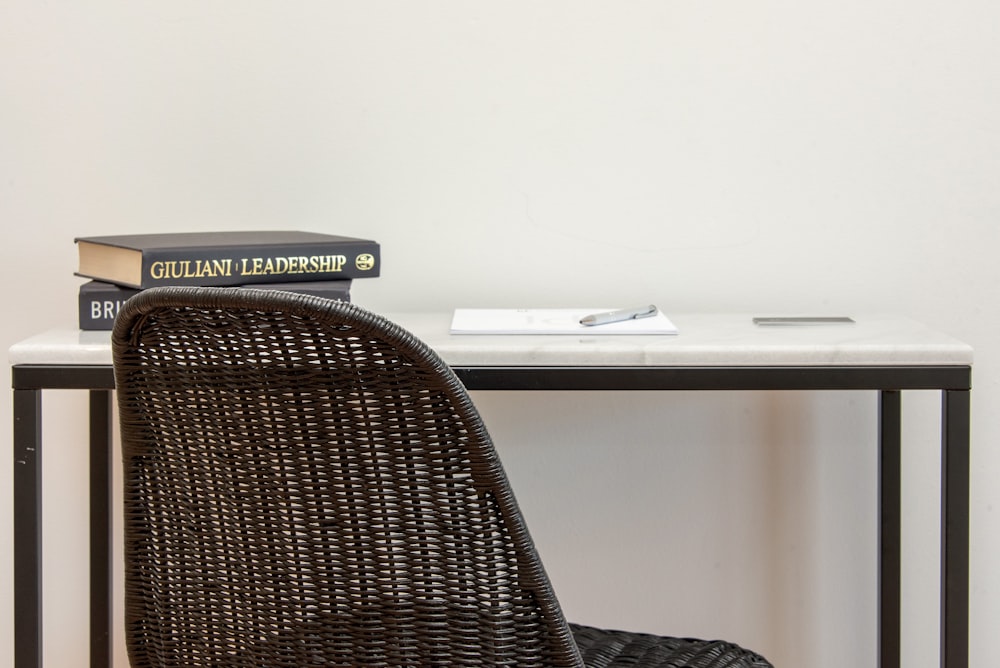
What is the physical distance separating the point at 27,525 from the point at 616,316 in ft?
2.27

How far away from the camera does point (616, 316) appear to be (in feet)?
4.11

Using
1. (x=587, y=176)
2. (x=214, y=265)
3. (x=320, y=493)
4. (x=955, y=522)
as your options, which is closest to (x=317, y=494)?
(x=320, y=493)

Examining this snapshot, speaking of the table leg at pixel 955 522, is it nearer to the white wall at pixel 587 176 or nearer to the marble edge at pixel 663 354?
the marble edge at pixel 663 354

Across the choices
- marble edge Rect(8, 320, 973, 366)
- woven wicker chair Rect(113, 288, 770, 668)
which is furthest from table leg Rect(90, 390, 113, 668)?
woven wicker chair Rect(113, 288, 770, 668)

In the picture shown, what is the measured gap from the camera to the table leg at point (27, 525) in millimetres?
1093

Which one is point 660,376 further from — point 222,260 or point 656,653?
point 222,260


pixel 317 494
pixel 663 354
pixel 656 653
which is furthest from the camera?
pixel 663 354

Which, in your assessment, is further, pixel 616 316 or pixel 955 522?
pixel 616 316

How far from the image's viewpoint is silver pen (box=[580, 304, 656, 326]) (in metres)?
1.24

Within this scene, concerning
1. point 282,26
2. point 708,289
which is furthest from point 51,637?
point 708,289

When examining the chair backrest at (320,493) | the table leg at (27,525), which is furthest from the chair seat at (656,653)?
the table leg at (27,525)

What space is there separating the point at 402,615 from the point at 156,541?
211 millimetres

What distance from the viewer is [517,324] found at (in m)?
1.24

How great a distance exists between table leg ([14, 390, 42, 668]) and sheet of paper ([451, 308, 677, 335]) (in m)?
0.46
